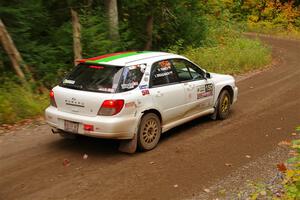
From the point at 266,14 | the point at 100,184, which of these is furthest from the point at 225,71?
the point at 266,14

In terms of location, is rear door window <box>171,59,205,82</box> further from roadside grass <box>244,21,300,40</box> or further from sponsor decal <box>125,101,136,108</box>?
roadside grass <box>244,21,300,40</box>

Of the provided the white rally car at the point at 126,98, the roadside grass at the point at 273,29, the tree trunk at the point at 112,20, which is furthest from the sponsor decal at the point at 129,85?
the roadside grass at the point at 273,29

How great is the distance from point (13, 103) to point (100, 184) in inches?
190

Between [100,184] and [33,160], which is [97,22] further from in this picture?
[100,184]

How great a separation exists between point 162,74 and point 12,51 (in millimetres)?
5899

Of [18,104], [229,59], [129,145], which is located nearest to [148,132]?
[129,145]

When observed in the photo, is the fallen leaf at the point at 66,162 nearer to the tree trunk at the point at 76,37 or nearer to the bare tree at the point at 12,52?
the bare tree at the point at 12,52

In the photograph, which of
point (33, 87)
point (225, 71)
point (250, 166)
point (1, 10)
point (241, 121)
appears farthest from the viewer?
point (225, 71)

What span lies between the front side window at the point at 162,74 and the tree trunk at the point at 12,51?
5295 millimetres

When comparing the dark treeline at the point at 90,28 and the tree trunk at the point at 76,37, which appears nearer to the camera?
the dark treeline at the point at 90,28

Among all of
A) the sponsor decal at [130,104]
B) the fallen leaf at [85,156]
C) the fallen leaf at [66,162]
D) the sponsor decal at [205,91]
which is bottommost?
the fallen leaf at [85,156]

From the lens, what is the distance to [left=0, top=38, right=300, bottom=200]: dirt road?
6297 mm

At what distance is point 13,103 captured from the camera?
34.2 ft

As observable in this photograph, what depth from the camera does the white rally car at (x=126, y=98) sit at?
730 centimetres
